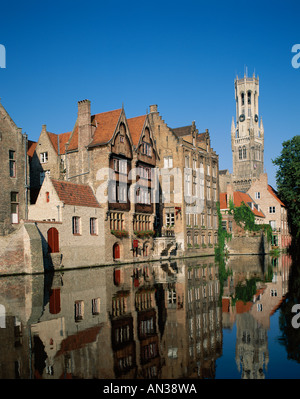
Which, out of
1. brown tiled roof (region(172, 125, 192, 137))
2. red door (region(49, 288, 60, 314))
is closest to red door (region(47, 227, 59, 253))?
red door (region(49, 288, 60, 314))

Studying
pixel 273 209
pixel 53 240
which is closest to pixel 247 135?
pixel 273 209

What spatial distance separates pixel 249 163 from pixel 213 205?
110229 mm

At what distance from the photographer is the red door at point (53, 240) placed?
32.8 m

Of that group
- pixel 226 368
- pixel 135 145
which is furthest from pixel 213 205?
pixel 226 368

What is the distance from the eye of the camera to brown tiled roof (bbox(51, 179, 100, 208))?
35.4 meters

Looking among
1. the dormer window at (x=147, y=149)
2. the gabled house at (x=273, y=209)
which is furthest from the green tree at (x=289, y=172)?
the dormer window at (x=147, y=149)

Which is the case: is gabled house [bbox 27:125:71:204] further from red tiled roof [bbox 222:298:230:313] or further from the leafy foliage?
the leafy foliage

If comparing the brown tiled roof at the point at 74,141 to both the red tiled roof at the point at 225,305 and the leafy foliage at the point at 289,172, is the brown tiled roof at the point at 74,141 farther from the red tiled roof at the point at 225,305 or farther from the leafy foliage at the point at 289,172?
the leafy foliage at the point at 289,172

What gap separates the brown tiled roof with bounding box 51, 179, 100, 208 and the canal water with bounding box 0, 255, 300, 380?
55.9ft

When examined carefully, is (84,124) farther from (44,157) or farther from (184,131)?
(184,131)

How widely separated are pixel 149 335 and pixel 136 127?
39.3 m

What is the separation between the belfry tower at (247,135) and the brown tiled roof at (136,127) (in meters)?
114

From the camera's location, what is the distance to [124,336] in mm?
10688

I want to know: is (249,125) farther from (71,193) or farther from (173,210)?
(71,193)
